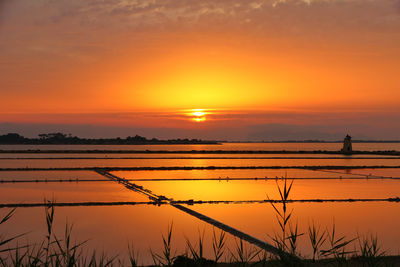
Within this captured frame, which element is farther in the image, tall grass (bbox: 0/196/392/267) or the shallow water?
the shallow water

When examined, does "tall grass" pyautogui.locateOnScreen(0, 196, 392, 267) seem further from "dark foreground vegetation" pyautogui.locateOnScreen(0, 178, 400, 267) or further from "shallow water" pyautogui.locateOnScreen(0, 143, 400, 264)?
"shallow water" pyautogui.locateOnScreen(0, 143, 400, 264)

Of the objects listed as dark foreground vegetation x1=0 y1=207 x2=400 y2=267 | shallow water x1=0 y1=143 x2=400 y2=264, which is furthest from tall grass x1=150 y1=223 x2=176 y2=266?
shallow water x1=0 y1=143 x2=400 y2=264

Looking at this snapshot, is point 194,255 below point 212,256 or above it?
above

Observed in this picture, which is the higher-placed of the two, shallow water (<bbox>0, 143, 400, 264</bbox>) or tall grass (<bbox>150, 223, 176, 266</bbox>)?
tall grass (<bbox>150, 223, 176, 266</bbox>)

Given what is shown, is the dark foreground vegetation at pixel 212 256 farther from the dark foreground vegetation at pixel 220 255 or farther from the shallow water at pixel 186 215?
the shallow water at pixel 186 215

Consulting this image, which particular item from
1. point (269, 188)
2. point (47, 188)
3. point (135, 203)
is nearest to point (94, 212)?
point (135, 203)

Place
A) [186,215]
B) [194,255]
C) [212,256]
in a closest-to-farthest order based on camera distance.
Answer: [194,255]
[212,256]
[186,215]

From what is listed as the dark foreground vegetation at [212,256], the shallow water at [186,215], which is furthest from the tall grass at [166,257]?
the shallow water at [186,215]

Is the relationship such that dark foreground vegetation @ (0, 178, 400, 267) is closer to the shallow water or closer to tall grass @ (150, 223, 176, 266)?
tall grass @ (150, 223, 176, 266)

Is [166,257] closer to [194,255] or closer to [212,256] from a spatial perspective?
[194,255]

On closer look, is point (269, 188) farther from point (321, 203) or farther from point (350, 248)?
point (350, 248)

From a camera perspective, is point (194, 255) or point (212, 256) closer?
point (194, 255)

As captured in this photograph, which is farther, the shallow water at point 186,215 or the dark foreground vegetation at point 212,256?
the shallow water at point 186,215

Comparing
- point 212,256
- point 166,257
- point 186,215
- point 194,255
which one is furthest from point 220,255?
point 186,215
